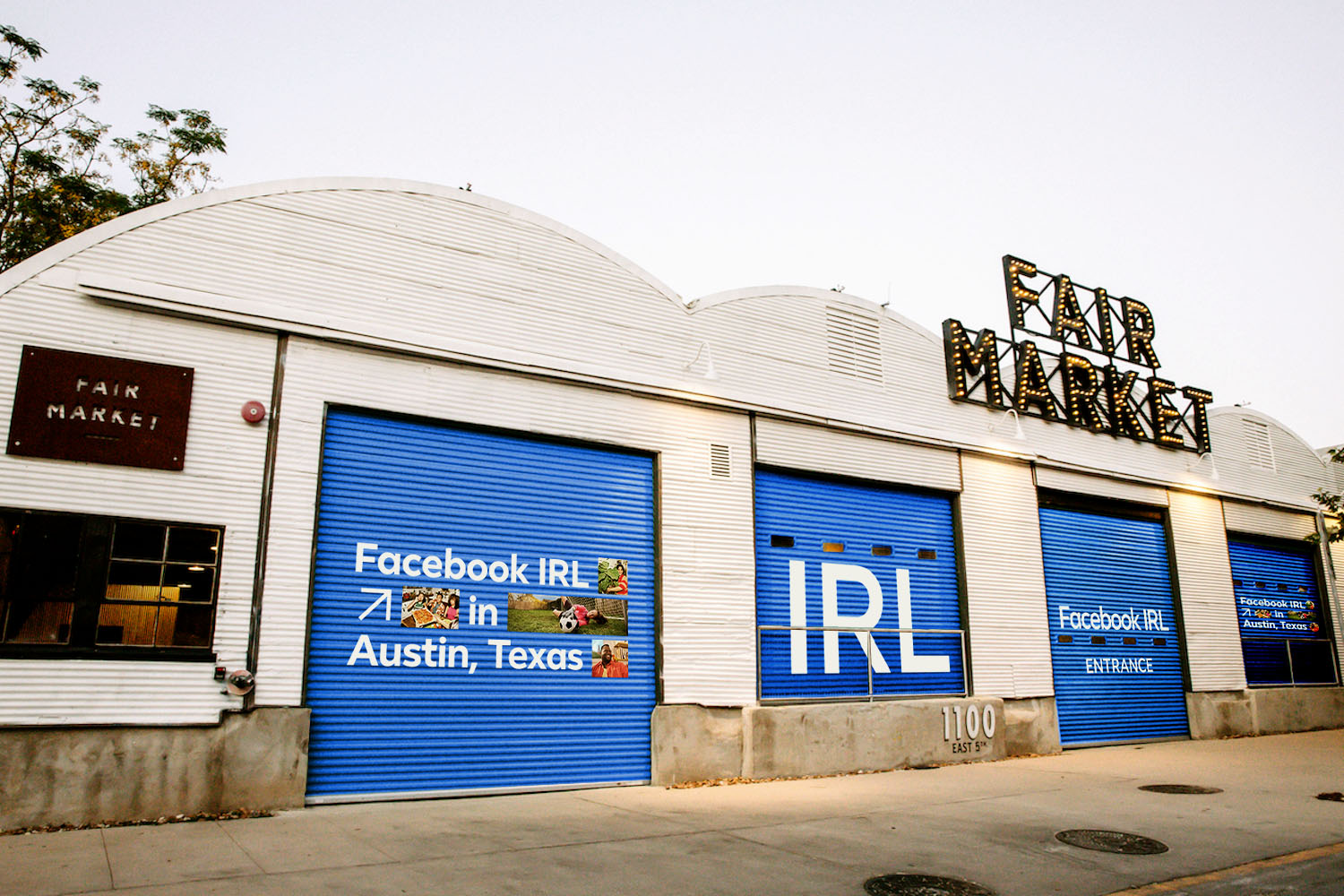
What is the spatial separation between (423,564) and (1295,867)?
8551mm

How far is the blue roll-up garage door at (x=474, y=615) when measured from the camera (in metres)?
9.34

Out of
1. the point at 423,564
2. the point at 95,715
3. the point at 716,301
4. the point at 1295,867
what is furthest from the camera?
the point at 716,301

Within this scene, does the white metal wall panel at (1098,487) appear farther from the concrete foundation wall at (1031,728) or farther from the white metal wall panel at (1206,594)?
the concrete foundation wall at (1031,728)

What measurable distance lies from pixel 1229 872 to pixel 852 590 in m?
6.87

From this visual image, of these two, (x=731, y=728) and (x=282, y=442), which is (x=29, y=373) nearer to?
(x=282, y=442)

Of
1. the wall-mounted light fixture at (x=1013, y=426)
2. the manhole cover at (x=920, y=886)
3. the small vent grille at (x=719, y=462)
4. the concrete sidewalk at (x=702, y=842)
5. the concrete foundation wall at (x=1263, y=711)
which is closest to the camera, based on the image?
the manhole cover at (x=920, y=886)

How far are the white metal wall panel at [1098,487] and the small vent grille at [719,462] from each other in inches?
262

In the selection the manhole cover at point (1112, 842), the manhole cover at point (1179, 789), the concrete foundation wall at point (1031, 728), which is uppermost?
the concrete foundation wall at point (1031, 728)

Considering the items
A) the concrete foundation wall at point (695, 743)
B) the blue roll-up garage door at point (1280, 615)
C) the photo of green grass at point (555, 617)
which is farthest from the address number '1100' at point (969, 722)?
the blue roll-up garage door at point (1280, 615)

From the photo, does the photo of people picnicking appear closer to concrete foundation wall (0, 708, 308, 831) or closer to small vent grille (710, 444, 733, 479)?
concrete foundation wall (0, 708, 308, 831)

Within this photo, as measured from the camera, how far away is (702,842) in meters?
7.31

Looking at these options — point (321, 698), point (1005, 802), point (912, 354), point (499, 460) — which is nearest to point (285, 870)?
point (321, 698)

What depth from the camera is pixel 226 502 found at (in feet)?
29.2


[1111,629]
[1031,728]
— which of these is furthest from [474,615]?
[1111,629]
